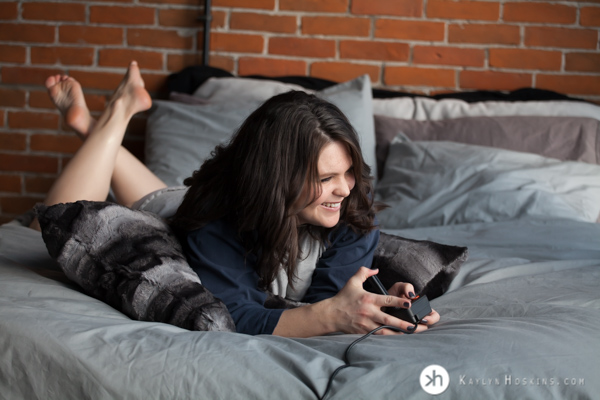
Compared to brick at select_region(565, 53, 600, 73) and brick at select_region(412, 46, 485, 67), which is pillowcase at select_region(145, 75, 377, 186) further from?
brick at select_region(565, 53, 600, 73)

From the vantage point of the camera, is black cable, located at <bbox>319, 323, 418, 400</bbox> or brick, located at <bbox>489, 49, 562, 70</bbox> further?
brick, located at <bbox>489, 49, 562, 70</bbox>

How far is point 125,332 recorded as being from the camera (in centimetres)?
85

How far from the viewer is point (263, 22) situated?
254 centimetres

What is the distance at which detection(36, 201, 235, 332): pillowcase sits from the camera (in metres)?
0.98

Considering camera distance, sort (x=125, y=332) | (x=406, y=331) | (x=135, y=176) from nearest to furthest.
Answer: (x=125, y=332), (x=406, y=331), (x=135, y=176)

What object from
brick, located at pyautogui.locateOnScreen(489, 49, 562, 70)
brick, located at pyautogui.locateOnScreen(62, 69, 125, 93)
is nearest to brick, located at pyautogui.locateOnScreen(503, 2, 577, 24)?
brick, located at pyautogui.locateOnScreen(489, 49, 562, 70)

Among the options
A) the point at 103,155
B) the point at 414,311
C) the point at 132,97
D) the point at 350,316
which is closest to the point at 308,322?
the point at 350,316

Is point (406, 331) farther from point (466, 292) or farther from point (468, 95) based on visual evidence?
point (468, 95)

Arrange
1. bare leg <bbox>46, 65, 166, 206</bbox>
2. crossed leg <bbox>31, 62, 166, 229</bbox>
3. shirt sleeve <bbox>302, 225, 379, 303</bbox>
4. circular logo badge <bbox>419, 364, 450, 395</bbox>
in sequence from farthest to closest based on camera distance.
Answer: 1. bare leg <bbox>46, 65, 166, 206</bbox>
2. crossed leg <bbox>31, 62, 166, 229</bbox>
3. shirt sleeve <bbox>302, 225, 379, 303</bbox>
4. circular logo badge <bbox>419, 364, 450, 395</bbox>

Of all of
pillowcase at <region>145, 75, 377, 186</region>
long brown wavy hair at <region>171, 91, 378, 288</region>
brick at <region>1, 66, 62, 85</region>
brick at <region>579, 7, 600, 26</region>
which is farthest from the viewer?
brick at <region>1, 66, 62, 85</region>

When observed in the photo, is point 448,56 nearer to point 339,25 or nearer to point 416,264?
point 339,25

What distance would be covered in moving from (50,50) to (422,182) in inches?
67.9

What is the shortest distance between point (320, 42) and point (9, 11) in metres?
1.34

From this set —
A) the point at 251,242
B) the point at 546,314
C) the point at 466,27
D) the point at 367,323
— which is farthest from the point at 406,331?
the point at 466,27
